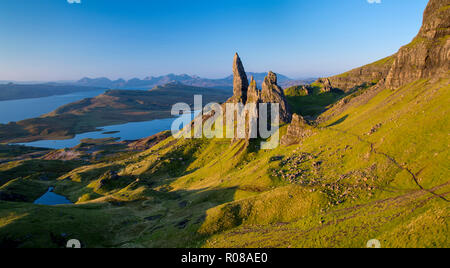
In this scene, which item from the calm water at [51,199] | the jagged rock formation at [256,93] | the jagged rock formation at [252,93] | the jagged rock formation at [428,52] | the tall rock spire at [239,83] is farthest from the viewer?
the tall rock spire at [239,83]

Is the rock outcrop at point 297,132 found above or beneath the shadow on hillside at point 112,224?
above

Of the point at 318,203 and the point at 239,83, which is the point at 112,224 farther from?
the point at 239,83

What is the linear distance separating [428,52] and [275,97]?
2919 inches

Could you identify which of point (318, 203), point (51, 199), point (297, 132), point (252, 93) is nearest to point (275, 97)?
point (252, 93)

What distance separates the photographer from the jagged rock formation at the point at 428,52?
87688mm

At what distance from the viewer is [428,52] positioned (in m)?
91.2

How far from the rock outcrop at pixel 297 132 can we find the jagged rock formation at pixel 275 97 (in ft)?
85.3

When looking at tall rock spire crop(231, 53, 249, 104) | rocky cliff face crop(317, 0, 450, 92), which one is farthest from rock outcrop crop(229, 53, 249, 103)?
rocky cliff face crop(317, 0, 450, 92)

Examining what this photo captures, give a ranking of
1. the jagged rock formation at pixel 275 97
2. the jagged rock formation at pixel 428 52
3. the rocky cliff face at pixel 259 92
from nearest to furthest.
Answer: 1. the jagged rock formation at pixel 428 52
2. the jagged rock formation at pixel 275 97
3. the rocky cliff face at pixel 259 92

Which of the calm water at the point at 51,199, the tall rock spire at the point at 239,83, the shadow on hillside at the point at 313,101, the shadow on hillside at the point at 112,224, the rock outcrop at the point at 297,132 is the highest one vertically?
the tall rock spire at the point at 239,83

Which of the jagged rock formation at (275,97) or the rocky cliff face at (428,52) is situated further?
the jagged rock formation at (275,97)

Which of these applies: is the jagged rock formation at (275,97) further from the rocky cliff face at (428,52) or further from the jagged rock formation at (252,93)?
the rocky cliff face at (428,52)

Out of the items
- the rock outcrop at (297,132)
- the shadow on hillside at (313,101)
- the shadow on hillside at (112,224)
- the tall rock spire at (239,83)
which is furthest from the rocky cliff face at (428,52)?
the tall rock spire at (239,83)
